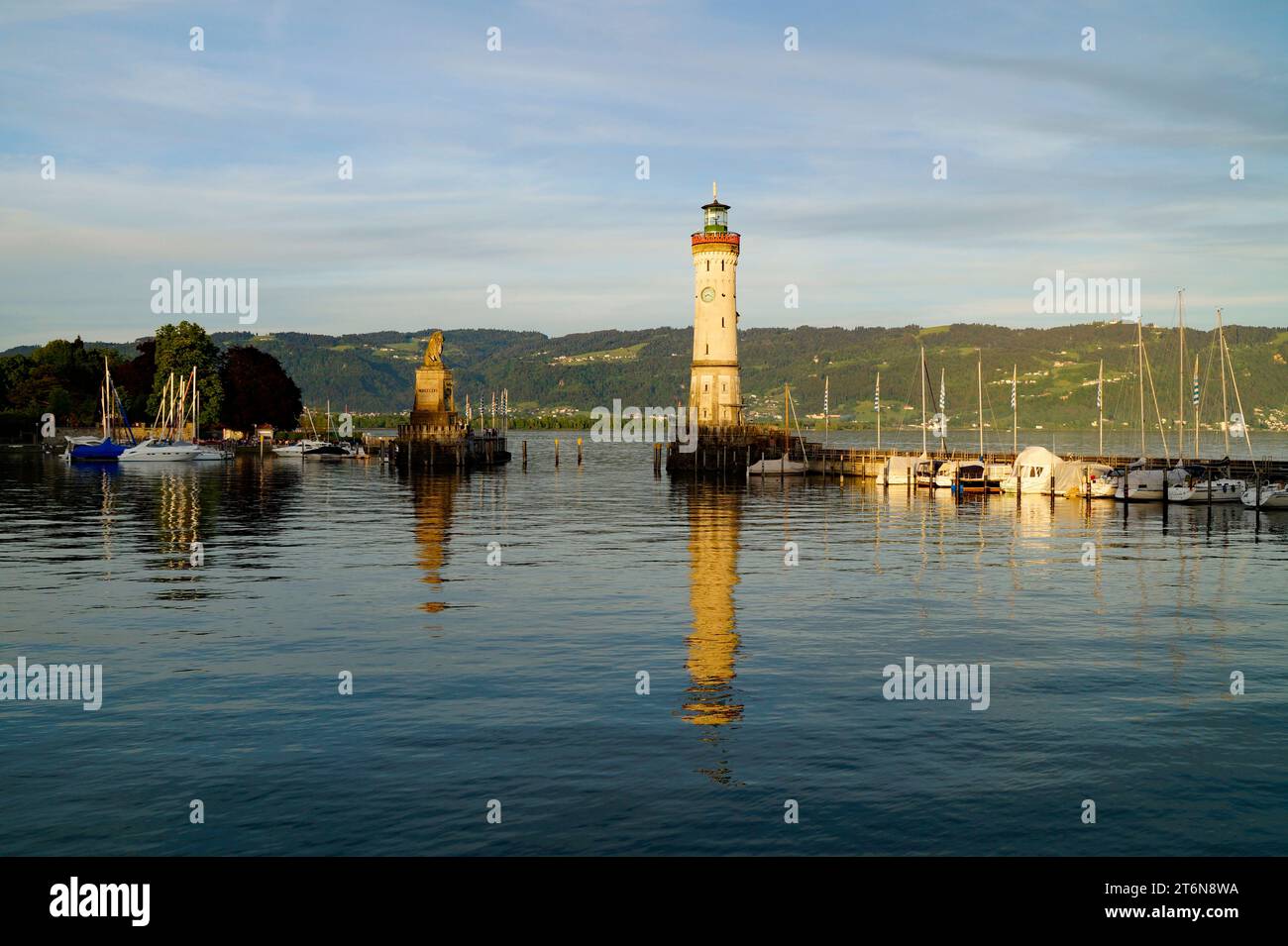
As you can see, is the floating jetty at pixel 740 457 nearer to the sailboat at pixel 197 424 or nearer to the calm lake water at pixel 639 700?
the sailboat at pixel 197 424

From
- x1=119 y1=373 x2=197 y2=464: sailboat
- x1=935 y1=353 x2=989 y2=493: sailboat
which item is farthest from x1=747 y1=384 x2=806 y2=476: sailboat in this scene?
x1=119 y1=373 x2=197 y2=464: sailboat

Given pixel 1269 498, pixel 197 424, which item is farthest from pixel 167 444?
pixel 1269 498

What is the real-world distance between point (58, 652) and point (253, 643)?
495 centimetres

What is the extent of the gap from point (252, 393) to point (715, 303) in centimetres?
9849

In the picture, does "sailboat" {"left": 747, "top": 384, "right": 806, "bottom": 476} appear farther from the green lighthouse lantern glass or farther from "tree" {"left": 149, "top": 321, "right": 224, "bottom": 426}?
"tree" {"left": 149, "top": 321, "right": 224, "bottom": 426}

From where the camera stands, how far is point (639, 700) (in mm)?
26359

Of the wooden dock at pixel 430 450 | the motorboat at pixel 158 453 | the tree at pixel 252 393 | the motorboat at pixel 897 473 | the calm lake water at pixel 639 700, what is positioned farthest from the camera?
the tree at pixel 252 393

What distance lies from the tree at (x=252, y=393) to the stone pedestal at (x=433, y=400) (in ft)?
167

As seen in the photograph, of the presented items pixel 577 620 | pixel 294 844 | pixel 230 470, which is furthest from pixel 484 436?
pixel 294 844

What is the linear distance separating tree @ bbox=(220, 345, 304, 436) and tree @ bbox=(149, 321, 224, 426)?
5.07m

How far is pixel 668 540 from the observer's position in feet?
204

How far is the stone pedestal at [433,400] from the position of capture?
492 ft
